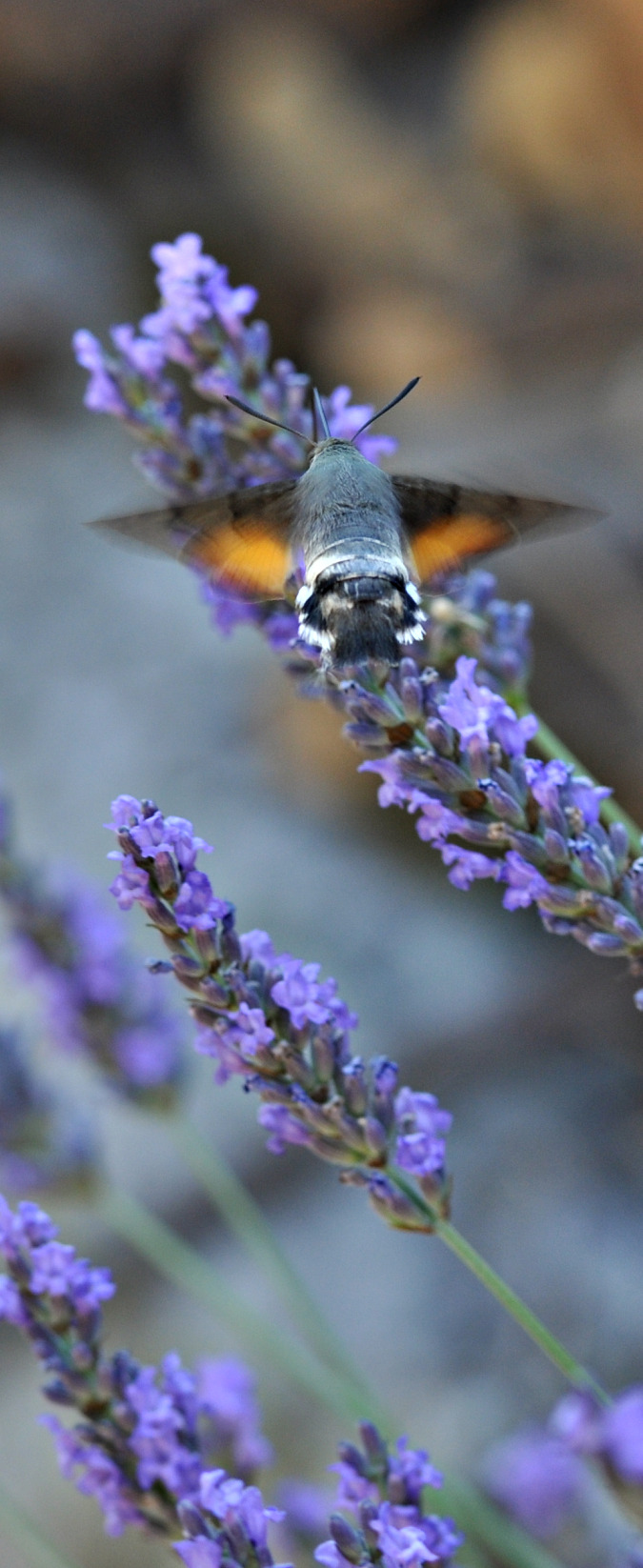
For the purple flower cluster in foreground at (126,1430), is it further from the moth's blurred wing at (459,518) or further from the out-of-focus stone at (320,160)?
the out-of-focus stone at (320,160)

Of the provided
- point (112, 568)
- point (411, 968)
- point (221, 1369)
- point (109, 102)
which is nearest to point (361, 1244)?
point (411, 968)

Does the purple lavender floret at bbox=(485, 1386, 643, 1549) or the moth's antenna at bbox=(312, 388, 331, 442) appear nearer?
the purple lavender floret at bbox=(485, 1386, 643, 1549)

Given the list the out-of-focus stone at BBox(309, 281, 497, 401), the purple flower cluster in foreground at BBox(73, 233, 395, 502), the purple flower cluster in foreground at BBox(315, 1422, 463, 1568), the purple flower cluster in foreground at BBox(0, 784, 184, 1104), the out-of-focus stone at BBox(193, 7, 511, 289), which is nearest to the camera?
the purple flower cluster in foreground at BBox(315, 1422, 463, 1568)

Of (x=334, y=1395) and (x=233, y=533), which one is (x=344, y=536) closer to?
(x=233, y=533)

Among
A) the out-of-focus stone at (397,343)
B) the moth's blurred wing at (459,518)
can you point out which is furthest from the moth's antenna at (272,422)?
the out-of-focus stone at (397,343)

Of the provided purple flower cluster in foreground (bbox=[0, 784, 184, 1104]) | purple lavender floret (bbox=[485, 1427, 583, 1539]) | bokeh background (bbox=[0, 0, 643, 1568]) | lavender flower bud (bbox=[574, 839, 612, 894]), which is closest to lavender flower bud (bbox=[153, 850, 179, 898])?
lavender flower bud (bbox=[574, 839, 612, 894])

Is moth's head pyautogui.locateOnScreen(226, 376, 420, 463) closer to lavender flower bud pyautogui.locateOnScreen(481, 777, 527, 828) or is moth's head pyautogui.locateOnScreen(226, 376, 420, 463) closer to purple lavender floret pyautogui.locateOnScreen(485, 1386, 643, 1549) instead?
lavender flower bud pyautogui.locateOnScreen(481, 777, 527, 828)

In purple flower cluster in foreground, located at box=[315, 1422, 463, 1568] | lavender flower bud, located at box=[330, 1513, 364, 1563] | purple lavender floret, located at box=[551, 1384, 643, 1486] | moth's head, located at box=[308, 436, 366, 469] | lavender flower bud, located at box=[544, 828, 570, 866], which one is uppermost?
moth's head, located at box=[308, 436, 366, 469]
